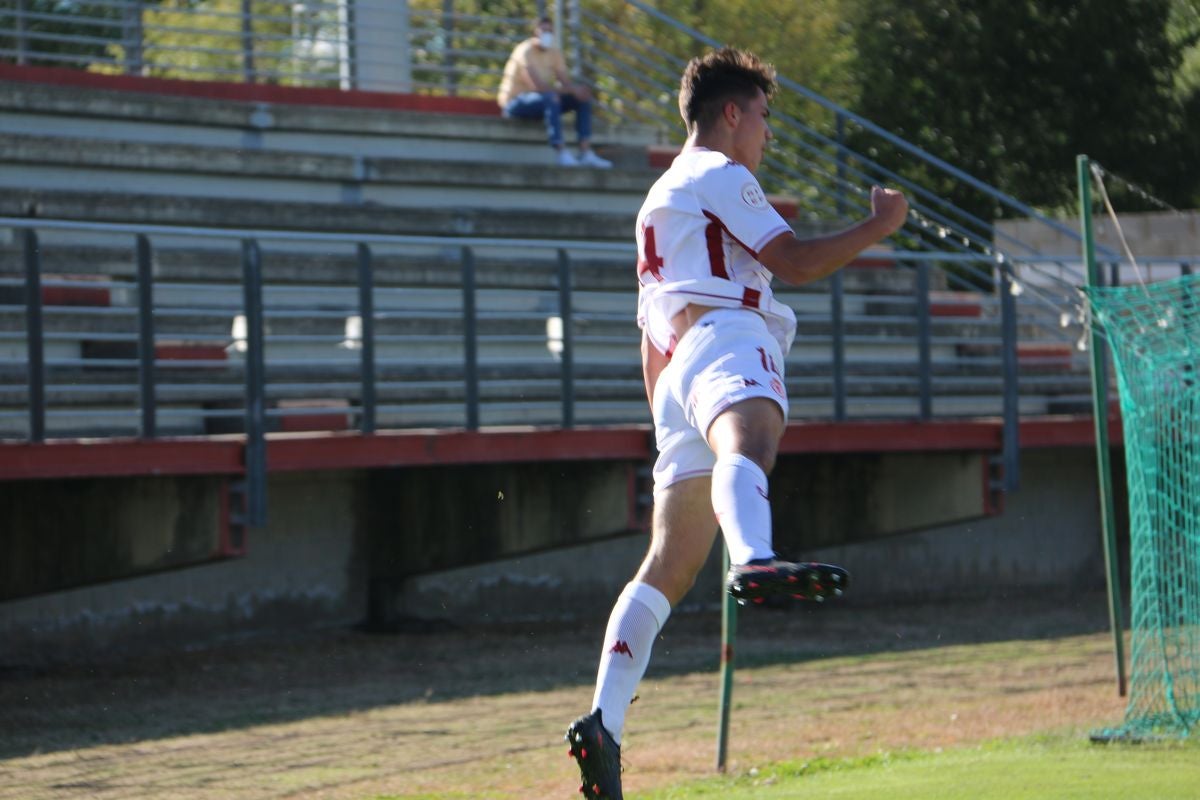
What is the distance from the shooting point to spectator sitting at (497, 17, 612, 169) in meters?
17.3

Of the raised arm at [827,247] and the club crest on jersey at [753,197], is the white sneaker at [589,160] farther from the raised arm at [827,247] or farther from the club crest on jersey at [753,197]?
the raised arm at [827,247]

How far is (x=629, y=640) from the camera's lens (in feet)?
17.8

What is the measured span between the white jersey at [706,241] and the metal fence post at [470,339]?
6948mm

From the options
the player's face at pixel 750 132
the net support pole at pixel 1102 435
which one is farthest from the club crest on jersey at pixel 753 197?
the net support pole at pixel 1102 435

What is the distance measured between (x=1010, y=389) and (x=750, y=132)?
9837 millimetres

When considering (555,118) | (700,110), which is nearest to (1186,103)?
(555,118)

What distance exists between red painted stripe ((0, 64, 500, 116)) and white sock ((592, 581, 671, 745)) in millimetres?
11693

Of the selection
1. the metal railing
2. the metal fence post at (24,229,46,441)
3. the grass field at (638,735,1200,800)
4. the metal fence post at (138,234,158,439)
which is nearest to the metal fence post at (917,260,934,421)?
the metal railing

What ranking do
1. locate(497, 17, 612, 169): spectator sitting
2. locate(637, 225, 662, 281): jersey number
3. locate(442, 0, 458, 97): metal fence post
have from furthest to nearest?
locate(442, 0, 458, 97): metal fence post < locate(497, 17, 612, 169): spectator sitting < locate(637, 225, 662, 281): jersey number

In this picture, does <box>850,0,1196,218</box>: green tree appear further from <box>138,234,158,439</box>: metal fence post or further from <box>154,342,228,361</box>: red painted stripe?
<box>138,234,158,439</box>: metal fence post

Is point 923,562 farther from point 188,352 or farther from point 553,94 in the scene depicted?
point 188,352

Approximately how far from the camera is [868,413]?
49.3 ft

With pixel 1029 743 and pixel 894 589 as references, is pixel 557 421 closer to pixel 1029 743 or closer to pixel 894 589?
pixel 894 589

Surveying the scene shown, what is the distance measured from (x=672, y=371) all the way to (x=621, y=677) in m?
0.88
